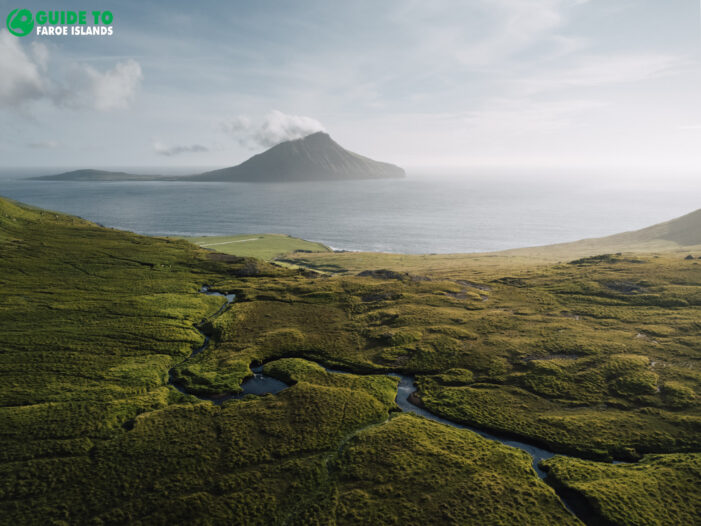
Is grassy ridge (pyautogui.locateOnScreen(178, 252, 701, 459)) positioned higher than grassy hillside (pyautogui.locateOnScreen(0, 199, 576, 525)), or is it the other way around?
grassy ridge (pyautogui.locateOnScreen(178, 252, 701, 459))

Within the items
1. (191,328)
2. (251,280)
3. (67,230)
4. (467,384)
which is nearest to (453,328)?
(467,384)

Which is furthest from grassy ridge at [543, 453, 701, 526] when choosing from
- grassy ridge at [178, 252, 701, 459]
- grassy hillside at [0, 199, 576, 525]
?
grassy hillside at [0, 199, 576, 525]

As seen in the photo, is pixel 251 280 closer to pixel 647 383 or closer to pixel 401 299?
pixel 401 299

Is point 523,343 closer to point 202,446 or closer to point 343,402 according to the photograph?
point 343,402

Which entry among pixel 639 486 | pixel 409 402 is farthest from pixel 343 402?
pixel 639 486

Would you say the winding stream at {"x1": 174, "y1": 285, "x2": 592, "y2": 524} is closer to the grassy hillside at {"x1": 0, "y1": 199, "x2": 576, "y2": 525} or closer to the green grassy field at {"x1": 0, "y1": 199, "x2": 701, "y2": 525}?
the green grassy field at {"x1": 0, "y1": 199, "x2": 701, "y2": 525}

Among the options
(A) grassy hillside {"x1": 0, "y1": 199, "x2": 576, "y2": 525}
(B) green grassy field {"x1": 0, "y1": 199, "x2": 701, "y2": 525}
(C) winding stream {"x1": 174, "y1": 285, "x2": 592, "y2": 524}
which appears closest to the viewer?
(A) grassy hillside {"x1": 0, "y1": 199, "x2": 576, "y2": 525}

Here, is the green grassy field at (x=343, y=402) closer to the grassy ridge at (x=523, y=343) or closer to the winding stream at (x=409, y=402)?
the grassy ridge at (x=523, y=343)

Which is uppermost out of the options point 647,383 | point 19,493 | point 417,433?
point 647,383

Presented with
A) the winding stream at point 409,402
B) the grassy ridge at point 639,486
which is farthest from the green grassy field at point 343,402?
the winding stream at point 409,402
